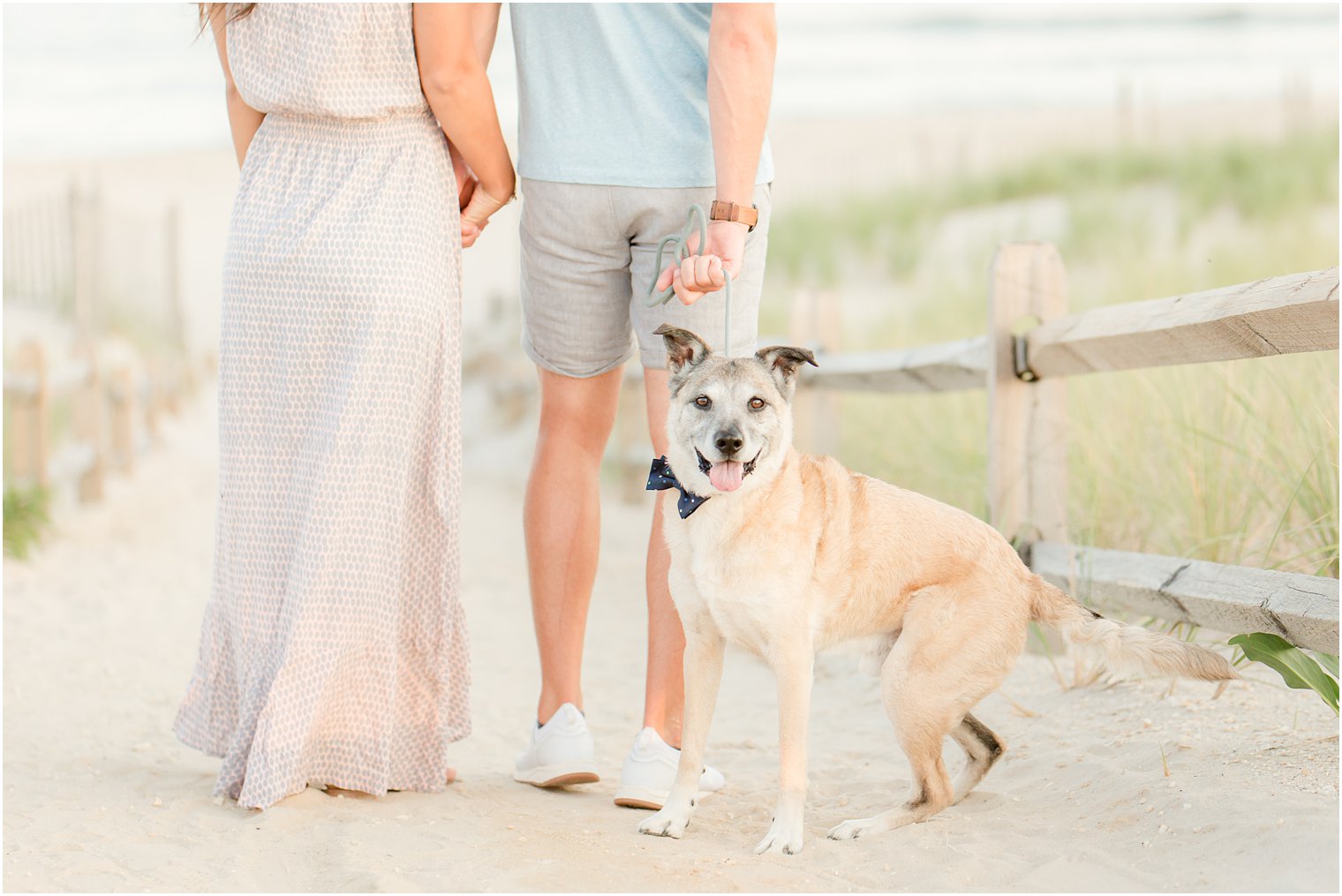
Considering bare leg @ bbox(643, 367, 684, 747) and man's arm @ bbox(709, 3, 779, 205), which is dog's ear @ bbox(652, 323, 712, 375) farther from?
man's arm @ bbox(709, 3, 779, 205)

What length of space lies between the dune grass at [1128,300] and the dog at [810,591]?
41.0 inches

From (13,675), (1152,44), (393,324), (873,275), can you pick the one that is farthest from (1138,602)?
(1152,44)

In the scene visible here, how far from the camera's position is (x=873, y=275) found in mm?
16062

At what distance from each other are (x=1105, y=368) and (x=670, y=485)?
179 cm

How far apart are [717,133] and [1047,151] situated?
15642 mm

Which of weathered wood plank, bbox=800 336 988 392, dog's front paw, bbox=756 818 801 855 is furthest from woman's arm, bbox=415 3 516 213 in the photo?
weathered wood plank, bbox=800 336 988 392

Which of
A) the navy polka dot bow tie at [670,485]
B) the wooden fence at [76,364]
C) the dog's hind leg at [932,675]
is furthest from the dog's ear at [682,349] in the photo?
the wooden fence at [76,364]

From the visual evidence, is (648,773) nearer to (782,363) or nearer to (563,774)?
(563,774)

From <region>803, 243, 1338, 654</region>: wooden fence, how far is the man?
1.34 m

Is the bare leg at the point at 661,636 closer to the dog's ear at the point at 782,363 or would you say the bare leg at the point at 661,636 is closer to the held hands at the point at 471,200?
the dog's ear at the point at 782,363

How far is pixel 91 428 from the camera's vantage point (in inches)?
369

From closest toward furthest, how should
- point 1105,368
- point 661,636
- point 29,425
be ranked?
point 661,636
point 1105,368
point 29,425

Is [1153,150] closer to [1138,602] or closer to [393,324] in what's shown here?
[1138,602]

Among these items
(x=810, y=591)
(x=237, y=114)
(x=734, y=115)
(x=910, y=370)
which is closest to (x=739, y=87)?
(x=734, y=115)
